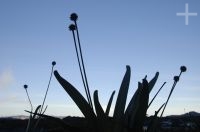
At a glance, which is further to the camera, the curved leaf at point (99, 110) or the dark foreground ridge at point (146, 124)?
the dark foreground ridge at point (146, 124)

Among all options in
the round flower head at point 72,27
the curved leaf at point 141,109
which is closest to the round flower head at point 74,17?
the round flower head at point 72,27

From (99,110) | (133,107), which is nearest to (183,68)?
(133,107)

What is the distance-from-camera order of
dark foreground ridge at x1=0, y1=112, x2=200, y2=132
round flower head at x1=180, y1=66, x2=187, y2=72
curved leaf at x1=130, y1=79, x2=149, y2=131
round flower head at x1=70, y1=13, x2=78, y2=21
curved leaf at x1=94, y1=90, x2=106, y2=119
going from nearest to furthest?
1. curved leaf at x1=130, y1=79, x2=149, y2=131
2. curved leaf at x1=94, y1=90, x2=106, y2=119
3. dark foreground ridge at x1=0, y1=112, x2=200, y2=132
4. round flower head at x1=70, y1=13, x2=78, y2=21
5. round flower head at x1=180, y1=66, x2=187, y2=72

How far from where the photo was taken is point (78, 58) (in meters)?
2.98

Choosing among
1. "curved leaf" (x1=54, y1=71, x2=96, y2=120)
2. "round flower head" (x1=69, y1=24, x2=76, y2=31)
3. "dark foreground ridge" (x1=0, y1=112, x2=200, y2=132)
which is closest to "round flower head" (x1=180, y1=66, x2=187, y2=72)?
"dark foreground ridge" (x1=0, y1=112, x2=200, y2=132)

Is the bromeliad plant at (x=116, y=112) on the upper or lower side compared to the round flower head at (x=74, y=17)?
lower

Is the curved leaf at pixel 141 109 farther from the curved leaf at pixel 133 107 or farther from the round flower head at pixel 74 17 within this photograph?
the round flower head at pixel 74 17

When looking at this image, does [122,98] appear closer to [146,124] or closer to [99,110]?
[99,110]

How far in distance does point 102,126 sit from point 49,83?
3.74 m

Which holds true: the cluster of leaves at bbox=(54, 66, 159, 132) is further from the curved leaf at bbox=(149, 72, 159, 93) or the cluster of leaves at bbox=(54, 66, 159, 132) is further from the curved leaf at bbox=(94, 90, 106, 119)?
the curved leaf at bbox=(149, 72, 159, 93)

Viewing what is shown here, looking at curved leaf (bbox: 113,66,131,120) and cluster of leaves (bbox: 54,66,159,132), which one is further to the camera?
curved leaf (bbox: 113,66,131,120)

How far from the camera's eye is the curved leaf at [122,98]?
8.13 feet

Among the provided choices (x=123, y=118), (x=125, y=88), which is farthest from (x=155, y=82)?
(x=123, y=118)

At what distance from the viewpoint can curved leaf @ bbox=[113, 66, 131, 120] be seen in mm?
2477
